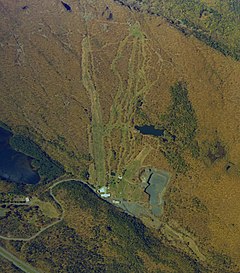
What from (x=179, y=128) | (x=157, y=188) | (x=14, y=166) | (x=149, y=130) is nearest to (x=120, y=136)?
(x=149, y=130)

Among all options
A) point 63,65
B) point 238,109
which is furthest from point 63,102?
point 238,109

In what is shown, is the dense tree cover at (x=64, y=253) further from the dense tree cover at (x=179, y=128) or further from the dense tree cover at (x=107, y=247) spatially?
the dense tree cover at (x=179, y=128)

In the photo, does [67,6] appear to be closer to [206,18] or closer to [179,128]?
[206,18]

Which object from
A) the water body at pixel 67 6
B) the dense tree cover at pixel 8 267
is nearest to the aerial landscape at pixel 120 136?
the dense tree cover at pixel 8 267

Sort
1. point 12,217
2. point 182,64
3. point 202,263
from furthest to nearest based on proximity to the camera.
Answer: point 182,64 → point 12,217 → point 202,263

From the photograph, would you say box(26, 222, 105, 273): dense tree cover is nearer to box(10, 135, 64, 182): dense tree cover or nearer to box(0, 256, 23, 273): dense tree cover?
box(0, 256, 23, 273): dense tree cover

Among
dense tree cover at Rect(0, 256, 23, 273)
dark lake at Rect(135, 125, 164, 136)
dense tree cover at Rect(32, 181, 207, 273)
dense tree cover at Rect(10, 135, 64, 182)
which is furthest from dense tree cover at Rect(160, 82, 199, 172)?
dense tree cover at Rect(0, 256, 23, 273)

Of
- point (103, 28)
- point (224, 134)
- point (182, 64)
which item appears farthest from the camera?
point (103, 28)

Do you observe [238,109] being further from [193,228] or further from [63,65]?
[63,65]

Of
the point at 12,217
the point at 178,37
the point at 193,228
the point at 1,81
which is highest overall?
the point at 178,37
